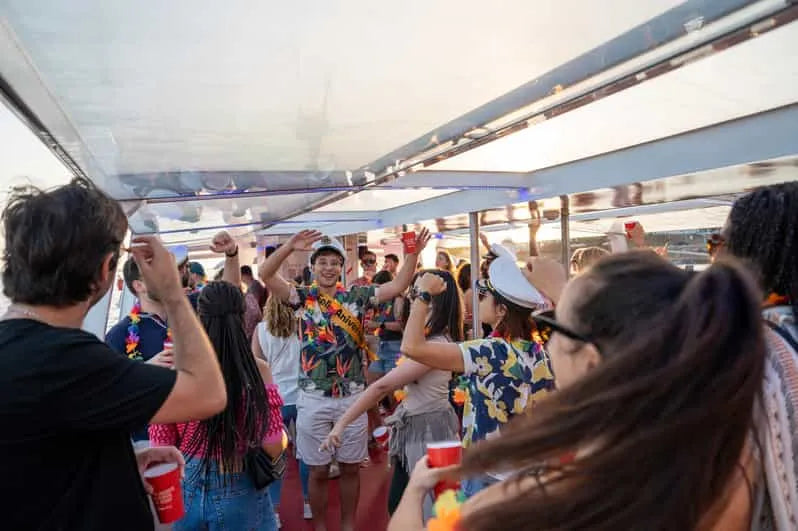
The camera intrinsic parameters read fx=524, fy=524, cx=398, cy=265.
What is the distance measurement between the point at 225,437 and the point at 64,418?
1.04m

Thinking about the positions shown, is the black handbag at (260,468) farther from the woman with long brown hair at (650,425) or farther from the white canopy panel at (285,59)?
the woman with long brown hair at (650,425)

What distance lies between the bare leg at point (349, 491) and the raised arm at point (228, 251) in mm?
1301

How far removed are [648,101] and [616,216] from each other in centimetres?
361

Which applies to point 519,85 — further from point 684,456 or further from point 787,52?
point 684,456

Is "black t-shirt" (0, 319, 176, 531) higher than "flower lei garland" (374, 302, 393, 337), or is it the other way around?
"black t-shirt" (0, 319, 176, 531)

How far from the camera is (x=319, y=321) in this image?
319 centimetres

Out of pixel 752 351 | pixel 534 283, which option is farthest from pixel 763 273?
pixel 534 283

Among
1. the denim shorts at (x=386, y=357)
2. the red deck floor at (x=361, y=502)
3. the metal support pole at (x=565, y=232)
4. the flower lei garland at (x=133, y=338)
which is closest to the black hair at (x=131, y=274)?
the flower lei garland at (x=133, y=338)

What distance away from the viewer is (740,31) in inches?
45.8

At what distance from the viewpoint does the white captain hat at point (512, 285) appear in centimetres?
191

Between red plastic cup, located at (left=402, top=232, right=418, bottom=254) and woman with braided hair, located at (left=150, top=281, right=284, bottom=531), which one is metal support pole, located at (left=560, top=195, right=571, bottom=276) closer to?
red plastic cup, located at (left=402, top=232, right=418, bottom=254)

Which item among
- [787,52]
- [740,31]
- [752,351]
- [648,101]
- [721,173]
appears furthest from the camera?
[721,173]

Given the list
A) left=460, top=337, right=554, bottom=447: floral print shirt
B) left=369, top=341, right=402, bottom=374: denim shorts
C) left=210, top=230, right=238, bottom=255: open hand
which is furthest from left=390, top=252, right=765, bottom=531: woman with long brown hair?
left=369, top=341, right=402, bottom=374: denim shorts

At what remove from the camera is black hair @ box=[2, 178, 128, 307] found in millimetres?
1087
